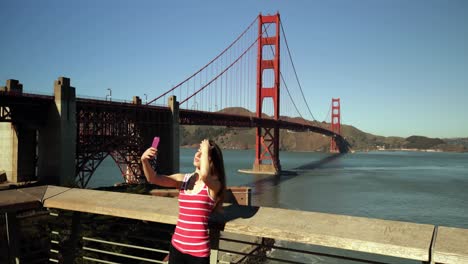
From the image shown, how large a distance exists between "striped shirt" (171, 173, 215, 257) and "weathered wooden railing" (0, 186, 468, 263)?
0.09 m

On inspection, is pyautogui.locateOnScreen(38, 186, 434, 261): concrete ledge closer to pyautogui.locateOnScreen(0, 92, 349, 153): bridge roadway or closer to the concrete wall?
pyautogui.locateOnScreen(0, 92, 349, 153): bridge roadway

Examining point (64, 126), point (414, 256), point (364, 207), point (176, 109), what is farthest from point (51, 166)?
point (414, 256)

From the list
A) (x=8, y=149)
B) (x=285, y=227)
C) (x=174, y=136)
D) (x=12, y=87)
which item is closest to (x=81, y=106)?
(x=12, y=87)

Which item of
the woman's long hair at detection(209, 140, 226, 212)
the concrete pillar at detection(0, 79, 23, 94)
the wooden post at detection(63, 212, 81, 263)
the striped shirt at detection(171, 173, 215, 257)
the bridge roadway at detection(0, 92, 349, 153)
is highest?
the concrete pillar at detection(0, 79, 23, 94)

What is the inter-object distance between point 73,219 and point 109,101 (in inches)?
1045

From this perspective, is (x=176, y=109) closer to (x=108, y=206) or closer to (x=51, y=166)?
(x=51, y=166)

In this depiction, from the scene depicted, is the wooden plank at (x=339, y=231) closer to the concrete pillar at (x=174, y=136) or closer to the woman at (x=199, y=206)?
the woman at (x=199, y=206)

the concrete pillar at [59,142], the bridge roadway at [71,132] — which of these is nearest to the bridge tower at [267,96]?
the bridge roadway at [71,132]

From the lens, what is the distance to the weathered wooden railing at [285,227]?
1.99 metres

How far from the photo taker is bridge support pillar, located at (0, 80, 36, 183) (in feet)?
72.3

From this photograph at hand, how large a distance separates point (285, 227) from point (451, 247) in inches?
33.3

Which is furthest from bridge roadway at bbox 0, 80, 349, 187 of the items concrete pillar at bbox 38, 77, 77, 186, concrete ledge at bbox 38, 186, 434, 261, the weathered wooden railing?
concrete ledge at bbox 38, 186, 434, 261

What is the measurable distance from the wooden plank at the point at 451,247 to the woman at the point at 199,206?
1.24 m

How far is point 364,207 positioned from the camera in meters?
27.6
